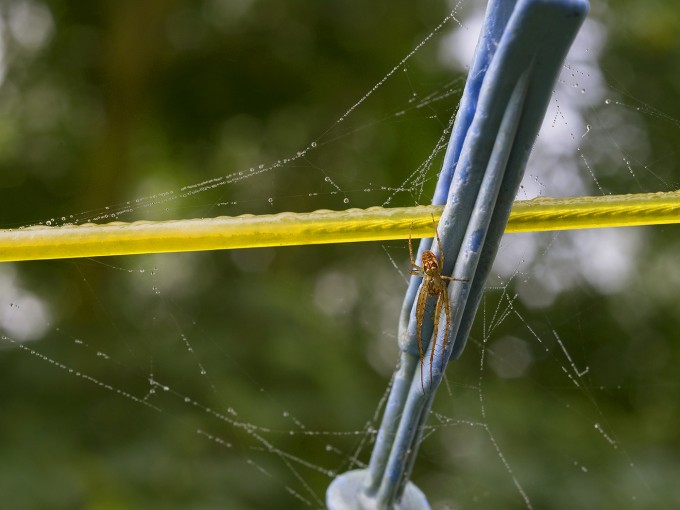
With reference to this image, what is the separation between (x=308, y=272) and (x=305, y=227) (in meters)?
2.17

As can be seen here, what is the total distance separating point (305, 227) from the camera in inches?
19.7

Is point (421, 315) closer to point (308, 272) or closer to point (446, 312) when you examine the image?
point (446, 312)

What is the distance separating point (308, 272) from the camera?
8.75ft

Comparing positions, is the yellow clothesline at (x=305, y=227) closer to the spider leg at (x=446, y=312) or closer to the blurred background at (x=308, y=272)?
the spider leg at (x=446, y=312)

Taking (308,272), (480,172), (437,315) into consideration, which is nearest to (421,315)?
(437,315)

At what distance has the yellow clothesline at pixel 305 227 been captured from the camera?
0.49 metres

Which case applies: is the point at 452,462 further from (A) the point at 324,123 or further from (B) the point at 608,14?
(B) the point at 608,14

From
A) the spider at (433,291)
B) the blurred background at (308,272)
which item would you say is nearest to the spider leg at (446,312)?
the spider at (433,291)

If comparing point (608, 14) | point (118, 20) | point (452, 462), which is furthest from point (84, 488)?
point (608, 14)

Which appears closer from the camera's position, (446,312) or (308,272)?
(446,312)

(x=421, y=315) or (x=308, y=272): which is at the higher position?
(x=308, y=272)

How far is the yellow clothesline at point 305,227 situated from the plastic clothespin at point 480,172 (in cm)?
4

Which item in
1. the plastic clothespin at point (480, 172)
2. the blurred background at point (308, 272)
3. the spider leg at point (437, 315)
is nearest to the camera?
the plastic clothespin at point (480, 172)

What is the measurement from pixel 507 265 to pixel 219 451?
1.04 m
